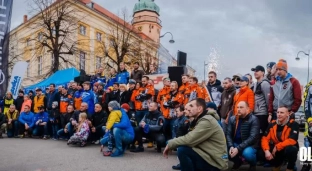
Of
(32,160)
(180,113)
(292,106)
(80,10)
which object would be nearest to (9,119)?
(32,160)

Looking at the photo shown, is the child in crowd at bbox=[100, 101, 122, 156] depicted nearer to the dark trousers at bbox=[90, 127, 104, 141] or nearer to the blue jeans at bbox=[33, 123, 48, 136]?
the dark trousers at bbox=[90, 127, 104, 141]

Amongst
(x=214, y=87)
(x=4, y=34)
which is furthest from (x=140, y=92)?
(x=4, y=34)

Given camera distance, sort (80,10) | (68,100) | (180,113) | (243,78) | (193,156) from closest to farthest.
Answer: (193,156)
(243,78)
(180,113)
(68,100)
(80,10)

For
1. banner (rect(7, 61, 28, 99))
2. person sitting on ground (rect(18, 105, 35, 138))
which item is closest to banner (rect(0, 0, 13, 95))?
banner (rect(7, 61, 28, 99))

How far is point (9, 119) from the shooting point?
11922 mm

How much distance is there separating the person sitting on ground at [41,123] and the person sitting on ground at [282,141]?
839 centimetres

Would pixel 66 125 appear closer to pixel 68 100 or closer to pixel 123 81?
pixel 68 100

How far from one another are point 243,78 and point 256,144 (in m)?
1.64

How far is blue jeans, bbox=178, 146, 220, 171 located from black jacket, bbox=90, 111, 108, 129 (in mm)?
5245

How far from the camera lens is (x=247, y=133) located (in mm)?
5988

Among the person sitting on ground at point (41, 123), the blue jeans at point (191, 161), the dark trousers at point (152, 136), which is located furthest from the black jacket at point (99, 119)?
the blue jeans at point (191, 161)

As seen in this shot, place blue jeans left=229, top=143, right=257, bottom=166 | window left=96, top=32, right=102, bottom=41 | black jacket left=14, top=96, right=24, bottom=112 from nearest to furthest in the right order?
blue jeans left=229, top=143, right=257, bottom=166 < black jacket left=14, top=96, right=24, bottom=112 < window left=96, top=32, right=102, bottom=41

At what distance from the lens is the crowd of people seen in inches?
180

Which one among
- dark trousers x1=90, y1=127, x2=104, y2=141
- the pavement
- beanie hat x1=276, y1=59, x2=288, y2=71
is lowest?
the pavement
